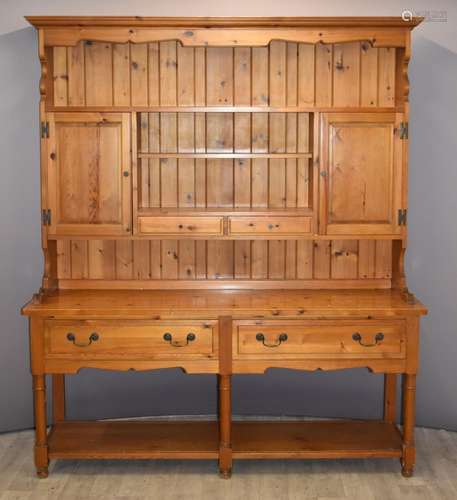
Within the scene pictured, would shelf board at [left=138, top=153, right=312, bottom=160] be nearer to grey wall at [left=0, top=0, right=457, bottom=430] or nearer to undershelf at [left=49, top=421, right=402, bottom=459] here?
grey wall at [left=0, top=0, right=457, bottom=430]

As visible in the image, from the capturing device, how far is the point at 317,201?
3314 mm

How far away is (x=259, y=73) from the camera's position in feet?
11.3

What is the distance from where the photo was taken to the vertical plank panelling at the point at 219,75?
3.44m

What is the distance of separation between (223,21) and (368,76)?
73 centimetres

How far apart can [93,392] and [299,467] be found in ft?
3.76

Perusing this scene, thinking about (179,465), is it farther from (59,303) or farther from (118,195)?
(118,195)

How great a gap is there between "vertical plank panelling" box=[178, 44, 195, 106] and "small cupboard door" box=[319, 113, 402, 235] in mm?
638

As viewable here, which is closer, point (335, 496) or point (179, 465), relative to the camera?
point (335, 496)

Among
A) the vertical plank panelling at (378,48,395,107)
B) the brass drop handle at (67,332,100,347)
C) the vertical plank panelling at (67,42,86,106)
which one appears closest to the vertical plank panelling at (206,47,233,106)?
the vertical plank panelling at (67,42,86,106)

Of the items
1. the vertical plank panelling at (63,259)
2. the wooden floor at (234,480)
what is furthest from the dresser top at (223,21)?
the wooden floor at (234,480)

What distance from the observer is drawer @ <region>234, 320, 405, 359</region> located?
3088mm

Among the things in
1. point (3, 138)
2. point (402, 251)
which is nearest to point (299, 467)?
point (402, 251)

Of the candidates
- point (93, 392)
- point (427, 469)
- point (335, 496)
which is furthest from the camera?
point (93, 392)

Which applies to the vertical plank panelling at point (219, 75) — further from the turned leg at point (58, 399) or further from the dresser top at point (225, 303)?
the turned leg at point (58, 399)
